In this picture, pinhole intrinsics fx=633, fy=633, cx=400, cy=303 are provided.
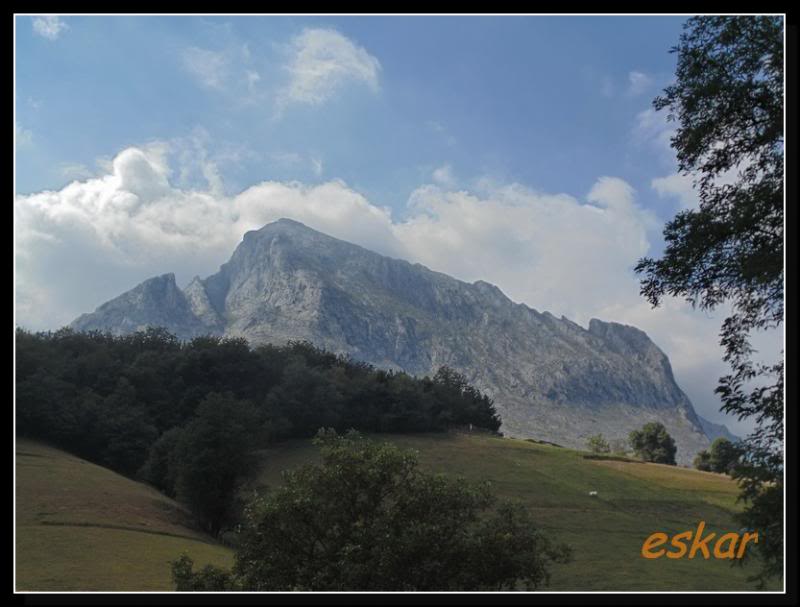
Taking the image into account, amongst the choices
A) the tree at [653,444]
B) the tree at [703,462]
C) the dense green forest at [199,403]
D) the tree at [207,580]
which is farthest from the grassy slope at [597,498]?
the tree at [653,444]

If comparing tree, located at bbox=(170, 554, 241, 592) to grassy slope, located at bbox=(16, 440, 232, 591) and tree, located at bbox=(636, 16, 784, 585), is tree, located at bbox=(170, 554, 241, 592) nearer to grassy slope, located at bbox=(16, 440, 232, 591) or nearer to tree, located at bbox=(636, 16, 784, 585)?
grassy slope, located at bbox=(16, 440, 232, 591)

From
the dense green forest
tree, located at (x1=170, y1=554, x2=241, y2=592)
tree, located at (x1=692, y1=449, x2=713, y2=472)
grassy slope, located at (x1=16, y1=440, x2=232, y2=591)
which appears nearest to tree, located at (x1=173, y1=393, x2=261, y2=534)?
the dense green forest

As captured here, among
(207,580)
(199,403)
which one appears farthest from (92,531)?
(199,403)

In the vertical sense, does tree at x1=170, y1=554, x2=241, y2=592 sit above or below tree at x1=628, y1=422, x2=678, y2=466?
above

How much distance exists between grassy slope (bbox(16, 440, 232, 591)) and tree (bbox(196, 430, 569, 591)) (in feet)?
33.7

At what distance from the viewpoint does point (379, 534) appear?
14.2m

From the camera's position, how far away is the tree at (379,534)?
542 inches

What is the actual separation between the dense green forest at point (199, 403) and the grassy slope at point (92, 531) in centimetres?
368

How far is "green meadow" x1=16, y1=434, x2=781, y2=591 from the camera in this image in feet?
82.8

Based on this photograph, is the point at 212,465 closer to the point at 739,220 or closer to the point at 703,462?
the point at 739,220

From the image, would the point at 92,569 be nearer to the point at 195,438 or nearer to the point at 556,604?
the point at 195,438

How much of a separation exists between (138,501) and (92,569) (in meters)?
22.8

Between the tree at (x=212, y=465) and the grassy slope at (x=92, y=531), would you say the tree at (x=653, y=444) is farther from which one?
the grassy slope at (x=92, y=531)

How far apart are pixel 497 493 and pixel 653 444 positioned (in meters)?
74.1
